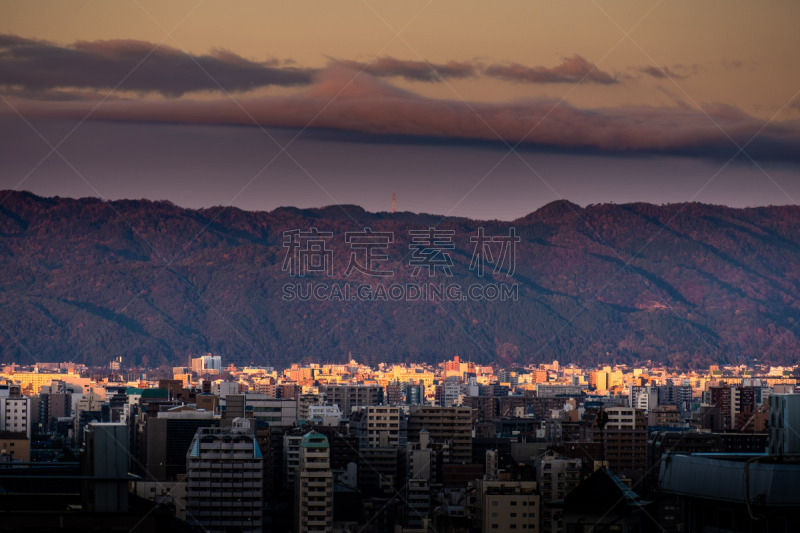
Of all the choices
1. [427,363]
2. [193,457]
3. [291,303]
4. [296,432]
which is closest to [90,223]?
[291,303]

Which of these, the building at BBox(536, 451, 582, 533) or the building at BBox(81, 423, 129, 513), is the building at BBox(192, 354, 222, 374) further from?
the building at BBox(81, 423, 129, 513)

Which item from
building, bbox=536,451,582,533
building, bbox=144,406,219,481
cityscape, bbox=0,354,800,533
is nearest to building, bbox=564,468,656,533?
cityscape, bbox=0,354,800,533

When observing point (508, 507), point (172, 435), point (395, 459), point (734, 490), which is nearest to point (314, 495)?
point (508, 507)

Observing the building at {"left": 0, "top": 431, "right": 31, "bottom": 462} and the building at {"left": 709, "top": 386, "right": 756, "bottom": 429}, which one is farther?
the building at {"left": 709, "top": 386, "right": 756, "bottom": 429}

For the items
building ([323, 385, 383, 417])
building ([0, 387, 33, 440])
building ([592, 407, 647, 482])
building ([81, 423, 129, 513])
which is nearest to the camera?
building ([81, 423, 129, 513])

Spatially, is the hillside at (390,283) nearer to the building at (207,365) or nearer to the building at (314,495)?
the building at (207,365)

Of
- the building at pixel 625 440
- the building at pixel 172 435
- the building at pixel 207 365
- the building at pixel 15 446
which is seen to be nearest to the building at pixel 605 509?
the building at pixel 625 440

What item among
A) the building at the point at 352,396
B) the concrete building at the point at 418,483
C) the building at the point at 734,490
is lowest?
the concrete building at the point at 418,483

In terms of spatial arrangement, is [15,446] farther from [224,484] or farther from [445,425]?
[224,484]
